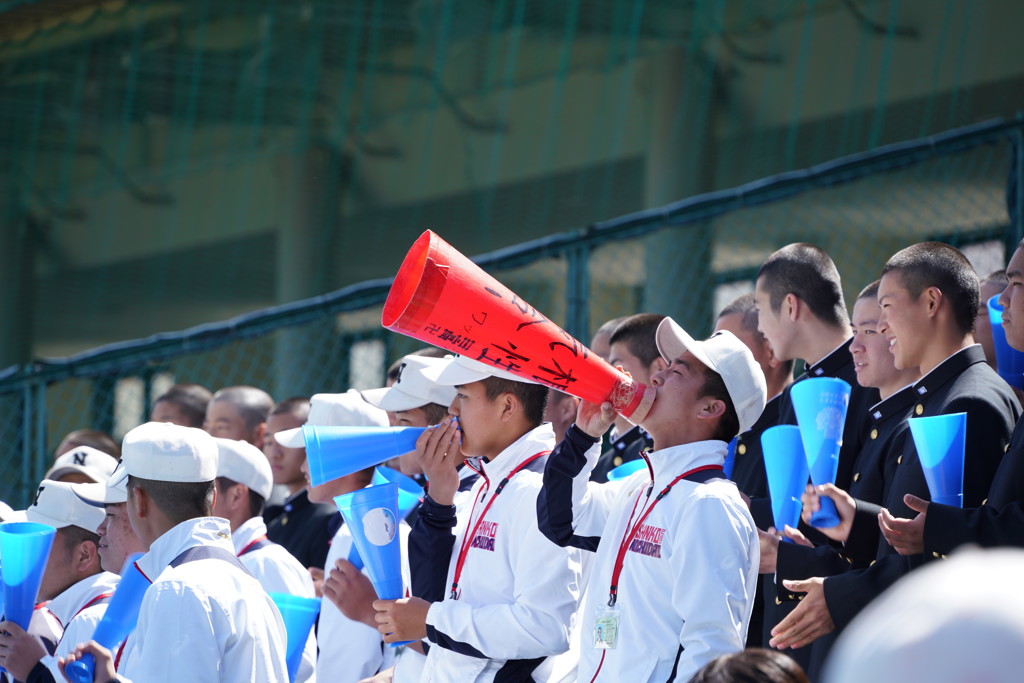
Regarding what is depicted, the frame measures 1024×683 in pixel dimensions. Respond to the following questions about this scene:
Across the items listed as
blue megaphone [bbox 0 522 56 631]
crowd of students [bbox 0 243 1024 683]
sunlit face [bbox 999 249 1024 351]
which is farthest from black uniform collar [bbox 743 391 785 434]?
blue megaphone [bbox 0 522 56 631]

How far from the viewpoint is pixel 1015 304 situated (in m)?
3.26

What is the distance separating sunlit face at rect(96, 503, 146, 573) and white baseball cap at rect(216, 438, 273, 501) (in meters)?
0.42

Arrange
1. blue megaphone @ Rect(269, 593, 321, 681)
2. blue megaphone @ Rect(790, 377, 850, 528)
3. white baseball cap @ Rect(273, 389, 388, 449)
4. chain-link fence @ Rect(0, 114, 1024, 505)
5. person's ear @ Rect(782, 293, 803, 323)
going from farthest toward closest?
chain-link fence @ Rect(0, 114, 1024, 505) < white baseball cap @ Rect(273, 389, 388, 449) < person's ear @ Rect(782, 293, 803, 323) < blue megaphone @ Rect(269, 593, 321, 681) < blue megaphone @ Rect(790, 377, 850, 528)

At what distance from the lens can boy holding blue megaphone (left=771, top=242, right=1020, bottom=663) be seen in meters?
3.18

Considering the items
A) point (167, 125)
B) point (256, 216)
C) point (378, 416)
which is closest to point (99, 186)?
point (167, 125)

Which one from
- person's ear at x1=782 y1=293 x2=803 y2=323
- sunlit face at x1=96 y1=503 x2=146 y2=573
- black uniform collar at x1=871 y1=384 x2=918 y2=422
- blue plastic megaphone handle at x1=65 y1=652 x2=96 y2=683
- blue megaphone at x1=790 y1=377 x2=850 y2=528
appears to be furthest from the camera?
person's ear at x1=782 y1=293 x2=803 y2=323

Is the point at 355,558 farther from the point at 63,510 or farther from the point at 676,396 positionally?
the point at 676,396

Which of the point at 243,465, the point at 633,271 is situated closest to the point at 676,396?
the point at 243,465

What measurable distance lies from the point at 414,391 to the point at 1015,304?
2004mm

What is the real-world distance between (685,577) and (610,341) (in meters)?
1.87

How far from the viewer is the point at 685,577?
2936mm

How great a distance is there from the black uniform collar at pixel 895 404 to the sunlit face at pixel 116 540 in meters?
2.32

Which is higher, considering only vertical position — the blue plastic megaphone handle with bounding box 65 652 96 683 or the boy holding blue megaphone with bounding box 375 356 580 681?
the boy holding blue megaphone with bounding box 375 356 580 681

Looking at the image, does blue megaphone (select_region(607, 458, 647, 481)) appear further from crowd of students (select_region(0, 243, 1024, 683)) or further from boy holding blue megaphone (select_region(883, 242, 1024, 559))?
boy holding blue megaphone (select_region(883, 242, 1024, 559))
